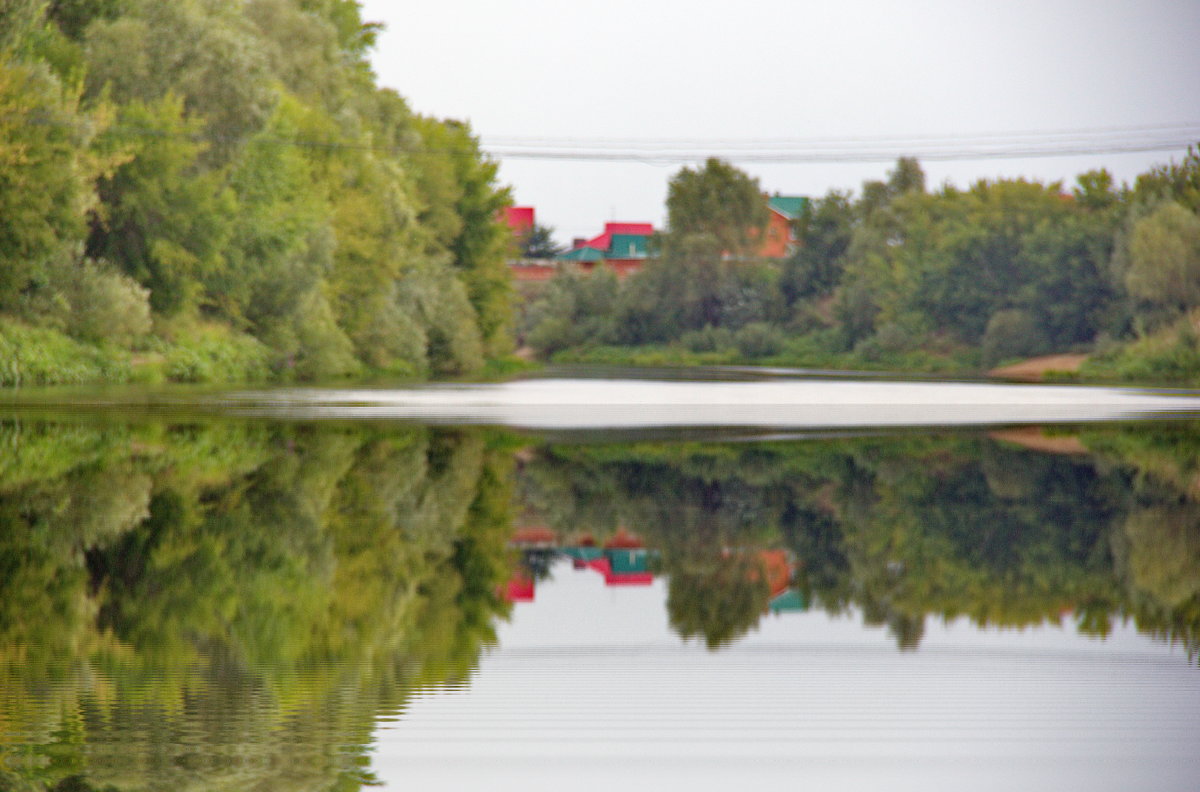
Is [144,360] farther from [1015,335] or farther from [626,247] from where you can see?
[626,247]

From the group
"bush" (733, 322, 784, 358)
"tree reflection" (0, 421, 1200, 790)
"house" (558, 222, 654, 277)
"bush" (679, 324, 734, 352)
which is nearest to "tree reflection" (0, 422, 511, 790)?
"tree reflection" (0, 421, 1200, 790)

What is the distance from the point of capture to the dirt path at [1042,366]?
6803 cm

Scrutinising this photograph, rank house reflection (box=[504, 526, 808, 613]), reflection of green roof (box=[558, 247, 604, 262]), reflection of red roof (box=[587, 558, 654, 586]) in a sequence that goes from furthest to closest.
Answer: reflection of green roof (box=[558, 247, 604, 262]) → reflection of red roof (box=[587, 558, 654, 586]) → house reflection (box=[504, 526, 808, 613])

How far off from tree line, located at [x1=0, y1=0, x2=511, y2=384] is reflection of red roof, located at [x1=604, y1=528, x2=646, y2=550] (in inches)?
1084

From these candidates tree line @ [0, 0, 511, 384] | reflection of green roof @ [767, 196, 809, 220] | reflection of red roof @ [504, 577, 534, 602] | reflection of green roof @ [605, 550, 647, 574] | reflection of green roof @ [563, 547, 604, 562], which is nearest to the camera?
reflection of red roof @ [504, 577, 534, 602]

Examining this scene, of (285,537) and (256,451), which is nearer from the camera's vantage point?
(285,537)

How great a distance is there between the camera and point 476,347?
58750 mm

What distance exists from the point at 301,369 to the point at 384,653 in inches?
1631

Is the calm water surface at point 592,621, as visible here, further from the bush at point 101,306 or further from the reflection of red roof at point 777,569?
the bush at point 101,306

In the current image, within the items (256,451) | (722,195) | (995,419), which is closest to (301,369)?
(995,419)

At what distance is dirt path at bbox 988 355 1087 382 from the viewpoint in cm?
6803

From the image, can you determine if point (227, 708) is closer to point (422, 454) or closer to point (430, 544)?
point (430, 544)

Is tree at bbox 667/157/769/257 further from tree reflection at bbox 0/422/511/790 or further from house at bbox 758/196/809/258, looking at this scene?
tree reflection at bbox 0/422/511/790

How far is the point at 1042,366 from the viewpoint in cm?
7225
